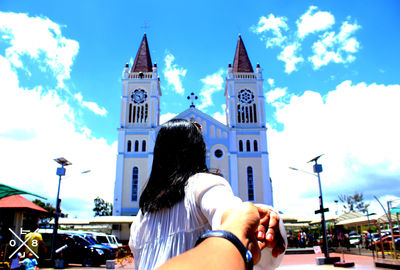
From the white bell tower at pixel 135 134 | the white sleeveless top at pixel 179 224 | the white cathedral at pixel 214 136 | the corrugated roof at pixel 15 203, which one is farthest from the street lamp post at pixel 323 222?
the white bell tower at pixel 135 134

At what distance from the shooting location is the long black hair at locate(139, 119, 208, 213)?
1.26m

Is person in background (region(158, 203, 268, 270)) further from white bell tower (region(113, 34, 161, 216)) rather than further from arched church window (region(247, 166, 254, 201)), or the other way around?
arched church window (region(247, 166, 254, 201))

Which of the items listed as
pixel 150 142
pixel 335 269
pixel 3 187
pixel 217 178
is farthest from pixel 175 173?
pixel 150 142

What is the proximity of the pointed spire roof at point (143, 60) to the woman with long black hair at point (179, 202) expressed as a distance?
36.5m

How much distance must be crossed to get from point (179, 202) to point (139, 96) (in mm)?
34321

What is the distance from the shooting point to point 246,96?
35.2m

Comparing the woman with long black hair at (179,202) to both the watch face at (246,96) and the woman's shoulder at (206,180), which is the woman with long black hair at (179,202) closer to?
the woman's shoulder at (206,180)

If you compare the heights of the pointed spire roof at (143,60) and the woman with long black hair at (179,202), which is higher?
the pointed spire roof at (143,60)

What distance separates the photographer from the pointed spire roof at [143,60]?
3662 cm

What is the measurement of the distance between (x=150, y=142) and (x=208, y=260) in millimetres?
32770

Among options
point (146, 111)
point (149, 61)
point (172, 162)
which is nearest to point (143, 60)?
point (149, 61)

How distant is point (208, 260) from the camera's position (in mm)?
523

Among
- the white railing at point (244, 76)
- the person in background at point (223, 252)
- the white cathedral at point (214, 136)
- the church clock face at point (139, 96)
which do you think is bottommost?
the person in background at point (223, 252)

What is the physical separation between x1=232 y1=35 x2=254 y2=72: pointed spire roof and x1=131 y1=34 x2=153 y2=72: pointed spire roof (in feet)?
34.9
